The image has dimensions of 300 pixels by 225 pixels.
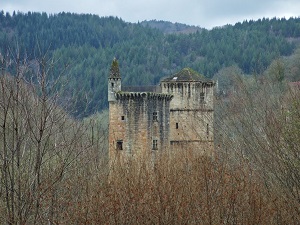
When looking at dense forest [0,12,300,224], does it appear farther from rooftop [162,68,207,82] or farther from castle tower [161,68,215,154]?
rooftop [162,68,207,82]

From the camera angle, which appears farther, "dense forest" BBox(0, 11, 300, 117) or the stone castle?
"dense forest" BBox(0, 11, 300, 117)

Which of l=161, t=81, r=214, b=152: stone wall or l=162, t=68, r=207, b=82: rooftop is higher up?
l=162, t=68, r=207, b=82: rooftop

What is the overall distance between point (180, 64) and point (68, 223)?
117 m

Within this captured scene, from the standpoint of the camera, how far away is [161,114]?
36.6 metres

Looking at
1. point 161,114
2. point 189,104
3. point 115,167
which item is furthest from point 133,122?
point 115,167

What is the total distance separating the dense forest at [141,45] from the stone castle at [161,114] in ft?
156

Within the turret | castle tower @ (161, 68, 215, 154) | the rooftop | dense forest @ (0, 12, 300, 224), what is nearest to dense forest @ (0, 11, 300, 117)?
the rooftop

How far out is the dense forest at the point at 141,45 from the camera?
104 meters

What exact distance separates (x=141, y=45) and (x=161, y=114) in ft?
322

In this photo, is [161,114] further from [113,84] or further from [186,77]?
[186,77]

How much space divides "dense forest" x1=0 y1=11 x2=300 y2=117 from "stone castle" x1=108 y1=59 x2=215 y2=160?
47.7 metres

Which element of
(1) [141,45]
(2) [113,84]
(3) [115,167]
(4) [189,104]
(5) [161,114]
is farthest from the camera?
(1) [141,45]

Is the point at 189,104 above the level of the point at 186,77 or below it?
below

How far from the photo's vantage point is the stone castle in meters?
35.5
